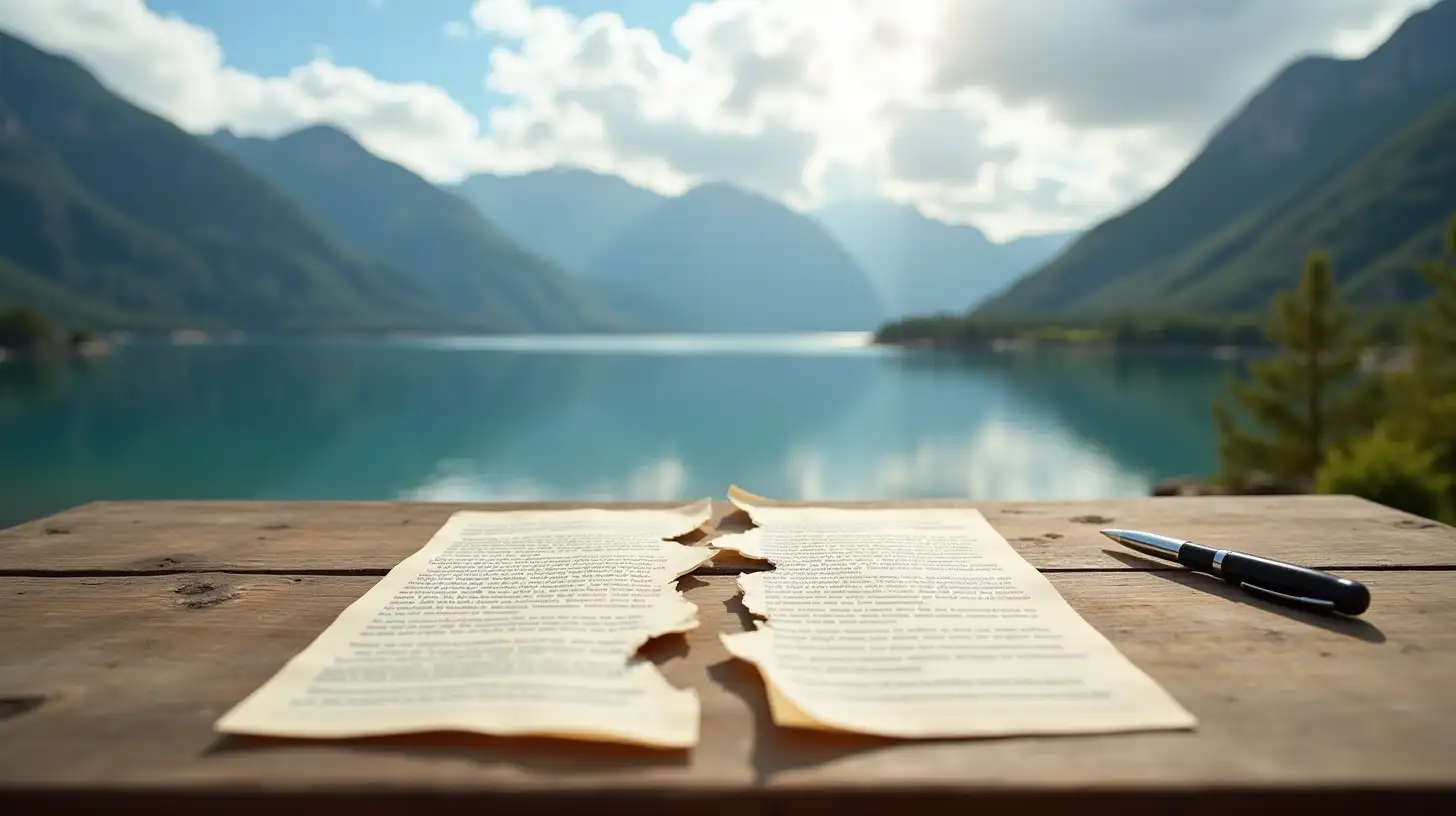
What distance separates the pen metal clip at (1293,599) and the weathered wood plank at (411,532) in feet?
0.63

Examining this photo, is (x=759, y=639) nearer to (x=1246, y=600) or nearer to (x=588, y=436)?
(x=1246, y=600)

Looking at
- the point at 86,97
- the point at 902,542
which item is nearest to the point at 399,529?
the point at 902,542

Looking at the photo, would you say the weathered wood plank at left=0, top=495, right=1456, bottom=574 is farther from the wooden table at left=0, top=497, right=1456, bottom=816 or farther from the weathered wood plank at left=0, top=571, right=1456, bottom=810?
the weathered wood plank at left=0, top=571, right=1456, bottom=810

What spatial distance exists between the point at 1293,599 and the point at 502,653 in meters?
1.23

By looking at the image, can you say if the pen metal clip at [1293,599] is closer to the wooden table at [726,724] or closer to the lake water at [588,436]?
the wooden table at [726,724]

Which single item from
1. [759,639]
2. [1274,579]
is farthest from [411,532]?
[1274,579]

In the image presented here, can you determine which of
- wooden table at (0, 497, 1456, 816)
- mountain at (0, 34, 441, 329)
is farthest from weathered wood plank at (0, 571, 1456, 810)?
→ mountain at (0, 34, 441, 329)

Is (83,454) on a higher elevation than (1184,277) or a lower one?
lower

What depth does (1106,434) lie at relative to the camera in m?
27.9

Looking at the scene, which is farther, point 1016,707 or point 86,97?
point 86,97

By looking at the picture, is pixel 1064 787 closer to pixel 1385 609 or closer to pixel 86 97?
pixel 1385 609

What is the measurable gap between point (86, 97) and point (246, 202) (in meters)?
38.7

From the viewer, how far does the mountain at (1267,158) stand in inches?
5271

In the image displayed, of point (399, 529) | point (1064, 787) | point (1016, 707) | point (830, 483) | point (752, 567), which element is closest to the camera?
point (1064, 787)
